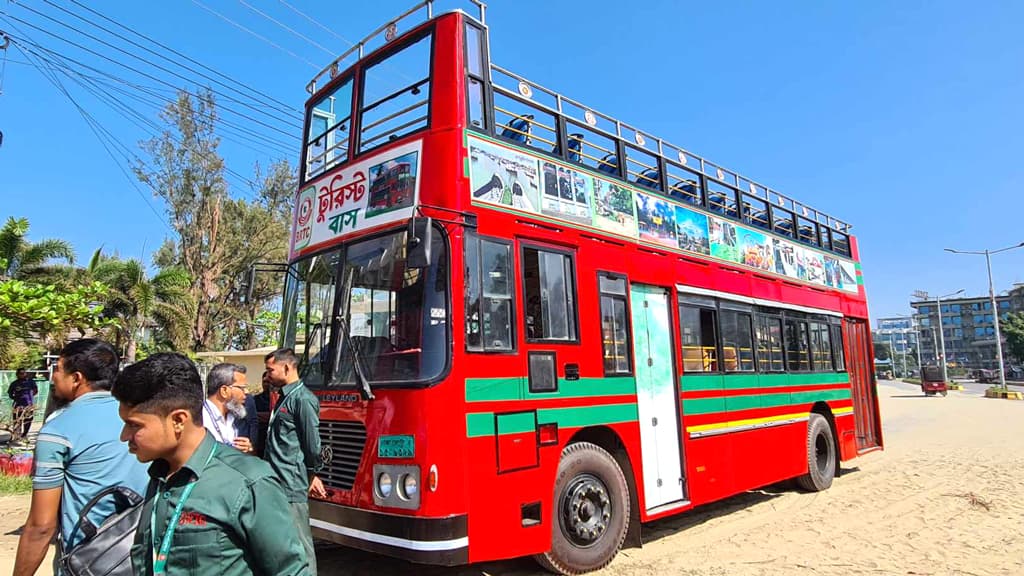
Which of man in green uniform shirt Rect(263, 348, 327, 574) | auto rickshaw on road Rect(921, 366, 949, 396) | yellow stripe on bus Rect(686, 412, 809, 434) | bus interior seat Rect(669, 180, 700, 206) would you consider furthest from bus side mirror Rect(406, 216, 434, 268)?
auto rickshaw on road Rect(921, 366, 949, 396)

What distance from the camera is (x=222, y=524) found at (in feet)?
5.79

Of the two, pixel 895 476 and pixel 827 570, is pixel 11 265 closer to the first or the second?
pixel 827 570

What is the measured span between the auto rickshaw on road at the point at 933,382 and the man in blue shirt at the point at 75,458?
4822 cm

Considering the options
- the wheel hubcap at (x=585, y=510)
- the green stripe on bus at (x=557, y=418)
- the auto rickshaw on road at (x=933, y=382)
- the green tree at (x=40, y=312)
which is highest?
the green tree at (x=40, y=312)

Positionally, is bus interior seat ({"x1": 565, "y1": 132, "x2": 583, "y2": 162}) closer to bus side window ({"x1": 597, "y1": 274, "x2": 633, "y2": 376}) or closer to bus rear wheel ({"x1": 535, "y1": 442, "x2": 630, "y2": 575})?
bus side window ({"x1": 597, "y1": 274, "x2": 633, "y2": 376})

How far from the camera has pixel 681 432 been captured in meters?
6.97

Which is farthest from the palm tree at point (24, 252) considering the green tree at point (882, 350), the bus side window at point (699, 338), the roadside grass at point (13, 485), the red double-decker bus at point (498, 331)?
the green tree at point (882, 350)

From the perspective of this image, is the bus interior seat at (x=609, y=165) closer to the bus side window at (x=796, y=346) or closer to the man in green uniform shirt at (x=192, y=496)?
the bus side window at (x=796, y=346)

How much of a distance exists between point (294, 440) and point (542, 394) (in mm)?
2130

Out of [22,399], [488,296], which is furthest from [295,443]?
[22,399]

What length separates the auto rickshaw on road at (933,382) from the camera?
40.6 metres

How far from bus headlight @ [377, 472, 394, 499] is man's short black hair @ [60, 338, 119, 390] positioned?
6.79ft

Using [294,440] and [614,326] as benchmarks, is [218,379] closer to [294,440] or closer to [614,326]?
[294,440]

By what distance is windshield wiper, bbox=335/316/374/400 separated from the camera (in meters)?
4.81
